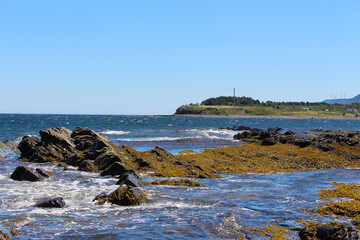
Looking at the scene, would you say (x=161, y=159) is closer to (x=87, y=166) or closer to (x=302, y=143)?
(x=87, y=166)

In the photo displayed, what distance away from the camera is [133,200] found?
1357 cm

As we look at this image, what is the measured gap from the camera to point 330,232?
9.62 metres

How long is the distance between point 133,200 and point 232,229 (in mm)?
4561

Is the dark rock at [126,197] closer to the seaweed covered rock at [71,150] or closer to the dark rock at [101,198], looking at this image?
the dark rock at [101,198]

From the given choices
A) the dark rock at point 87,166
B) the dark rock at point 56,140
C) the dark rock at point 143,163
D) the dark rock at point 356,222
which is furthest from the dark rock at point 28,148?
the dark rock at point 356,222

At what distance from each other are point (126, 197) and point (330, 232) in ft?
24.7

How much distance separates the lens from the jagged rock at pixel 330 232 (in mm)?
9078

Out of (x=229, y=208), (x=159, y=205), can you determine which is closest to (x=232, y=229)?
(x=229, y=208)

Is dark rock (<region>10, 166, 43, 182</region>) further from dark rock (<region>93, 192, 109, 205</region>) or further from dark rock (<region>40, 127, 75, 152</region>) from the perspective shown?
dark rock (<region>40, 127, 75, 152</region>)

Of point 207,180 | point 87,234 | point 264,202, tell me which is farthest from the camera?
point 207,180

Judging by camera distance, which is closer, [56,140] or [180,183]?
[180,183]

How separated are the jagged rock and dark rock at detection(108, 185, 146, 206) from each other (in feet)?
21.0

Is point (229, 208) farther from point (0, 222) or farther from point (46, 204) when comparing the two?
point (0, 222)

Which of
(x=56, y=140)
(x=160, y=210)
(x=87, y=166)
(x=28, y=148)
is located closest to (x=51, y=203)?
(x=160, y=210)
